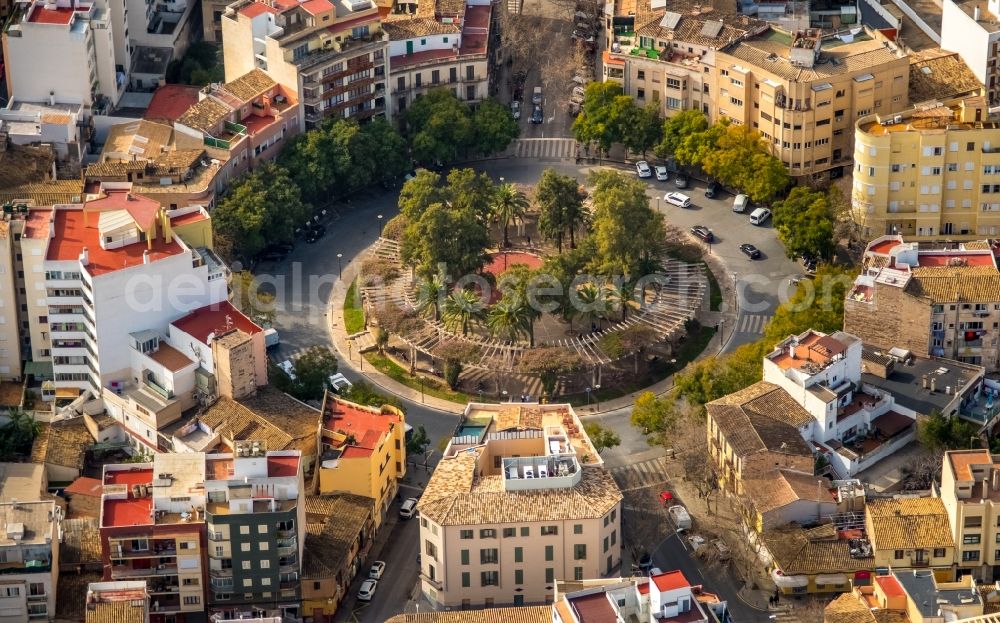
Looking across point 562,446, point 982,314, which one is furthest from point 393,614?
point 982,314

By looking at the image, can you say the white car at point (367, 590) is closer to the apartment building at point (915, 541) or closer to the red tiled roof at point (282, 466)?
the red tiled roof at point (282, 466)

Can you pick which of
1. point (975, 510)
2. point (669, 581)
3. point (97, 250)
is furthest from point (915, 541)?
point (97, 250)

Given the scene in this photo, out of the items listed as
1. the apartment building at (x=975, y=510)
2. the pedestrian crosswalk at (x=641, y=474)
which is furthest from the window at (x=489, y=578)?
the apartment building at (x=975, y=510)

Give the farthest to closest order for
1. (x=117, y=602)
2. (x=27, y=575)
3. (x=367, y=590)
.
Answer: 1. (x=367, y=590)
2. (x=27, y=575)
3. (x=117, y=602)

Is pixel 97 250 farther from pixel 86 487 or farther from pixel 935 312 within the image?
pixel 935 312

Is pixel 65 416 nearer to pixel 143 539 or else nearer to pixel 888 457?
pixel 143 539
